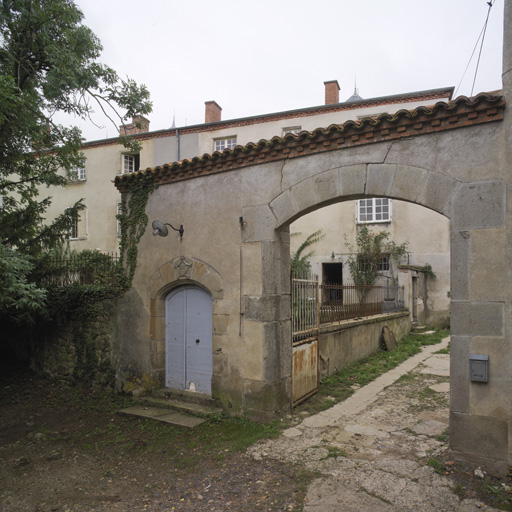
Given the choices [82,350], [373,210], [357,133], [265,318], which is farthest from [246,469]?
[373,210]

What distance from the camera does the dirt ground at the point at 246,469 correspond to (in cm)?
396

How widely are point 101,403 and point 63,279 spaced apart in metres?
2.85

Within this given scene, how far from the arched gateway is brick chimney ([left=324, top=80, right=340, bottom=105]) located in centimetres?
1310

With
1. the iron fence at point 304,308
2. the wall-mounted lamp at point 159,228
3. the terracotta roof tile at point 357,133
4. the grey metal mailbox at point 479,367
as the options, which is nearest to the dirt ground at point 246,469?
the grey metal mailbox at point 479,367

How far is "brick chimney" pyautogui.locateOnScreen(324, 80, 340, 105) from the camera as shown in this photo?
1798 centimetres

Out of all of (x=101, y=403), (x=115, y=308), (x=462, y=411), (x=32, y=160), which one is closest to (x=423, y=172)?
(x=462, y=411)

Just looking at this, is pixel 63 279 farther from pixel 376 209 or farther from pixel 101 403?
pixel 376 209

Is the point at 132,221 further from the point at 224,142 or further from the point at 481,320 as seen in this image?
the point at 224,142

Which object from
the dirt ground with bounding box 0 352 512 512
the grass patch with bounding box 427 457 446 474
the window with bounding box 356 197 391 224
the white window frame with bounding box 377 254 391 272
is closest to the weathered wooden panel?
the dirt ground with bounding box 0 352 512 512

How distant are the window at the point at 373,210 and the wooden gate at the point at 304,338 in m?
10.3

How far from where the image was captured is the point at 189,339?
7027 millimetres

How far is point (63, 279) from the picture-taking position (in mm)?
8500

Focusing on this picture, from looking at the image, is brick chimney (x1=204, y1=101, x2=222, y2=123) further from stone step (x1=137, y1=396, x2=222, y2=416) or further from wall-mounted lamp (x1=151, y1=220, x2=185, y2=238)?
stone step (x1=137, y1=396, x2=222, y2=416)

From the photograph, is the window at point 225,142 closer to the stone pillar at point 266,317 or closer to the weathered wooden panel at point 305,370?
the stone pillar at point 266,317
